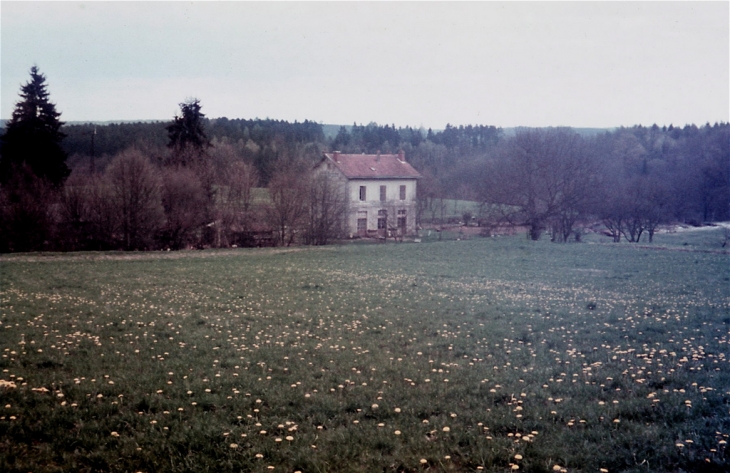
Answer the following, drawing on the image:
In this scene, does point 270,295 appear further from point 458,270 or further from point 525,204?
point 525,204

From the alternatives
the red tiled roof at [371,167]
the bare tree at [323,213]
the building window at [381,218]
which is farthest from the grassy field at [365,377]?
the red tiled roof at [371,167]

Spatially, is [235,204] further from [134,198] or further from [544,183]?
[544,183]

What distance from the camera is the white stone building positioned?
6019 cm

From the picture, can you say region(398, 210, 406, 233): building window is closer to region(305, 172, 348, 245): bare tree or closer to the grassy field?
region(305, 172, 348, 245): bare tree

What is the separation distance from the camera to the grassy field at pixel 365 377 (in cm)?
572

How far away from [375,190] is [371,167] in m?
2.89

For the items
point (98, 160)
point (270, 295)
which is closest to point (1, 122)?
point (98, 160)

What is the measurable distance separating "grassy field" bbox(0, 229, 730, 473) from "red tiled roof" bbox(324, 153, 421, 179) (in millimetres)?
42549

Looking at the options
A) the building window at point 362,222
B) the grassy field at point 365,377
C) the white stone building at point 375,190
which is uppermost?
the white stone building at point 375,190

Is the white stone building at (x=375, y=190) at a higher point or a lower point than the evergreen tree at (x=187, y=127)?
lower

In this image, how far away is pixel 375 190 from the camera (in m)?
62.6

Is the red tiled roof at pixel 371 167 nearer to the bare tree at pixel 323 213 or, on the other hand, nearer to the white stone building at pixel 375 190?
the white stone building at pixel 375 190

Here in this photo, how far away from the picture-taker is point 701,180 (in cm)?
5409

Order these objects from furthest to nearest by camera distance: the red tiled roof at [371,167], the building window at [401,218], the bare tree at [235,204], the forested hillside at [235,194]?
the red tiled roof at [371,167], the building window at [401,218], the bare tree at [235,204], the forested hillside at [235,194]
